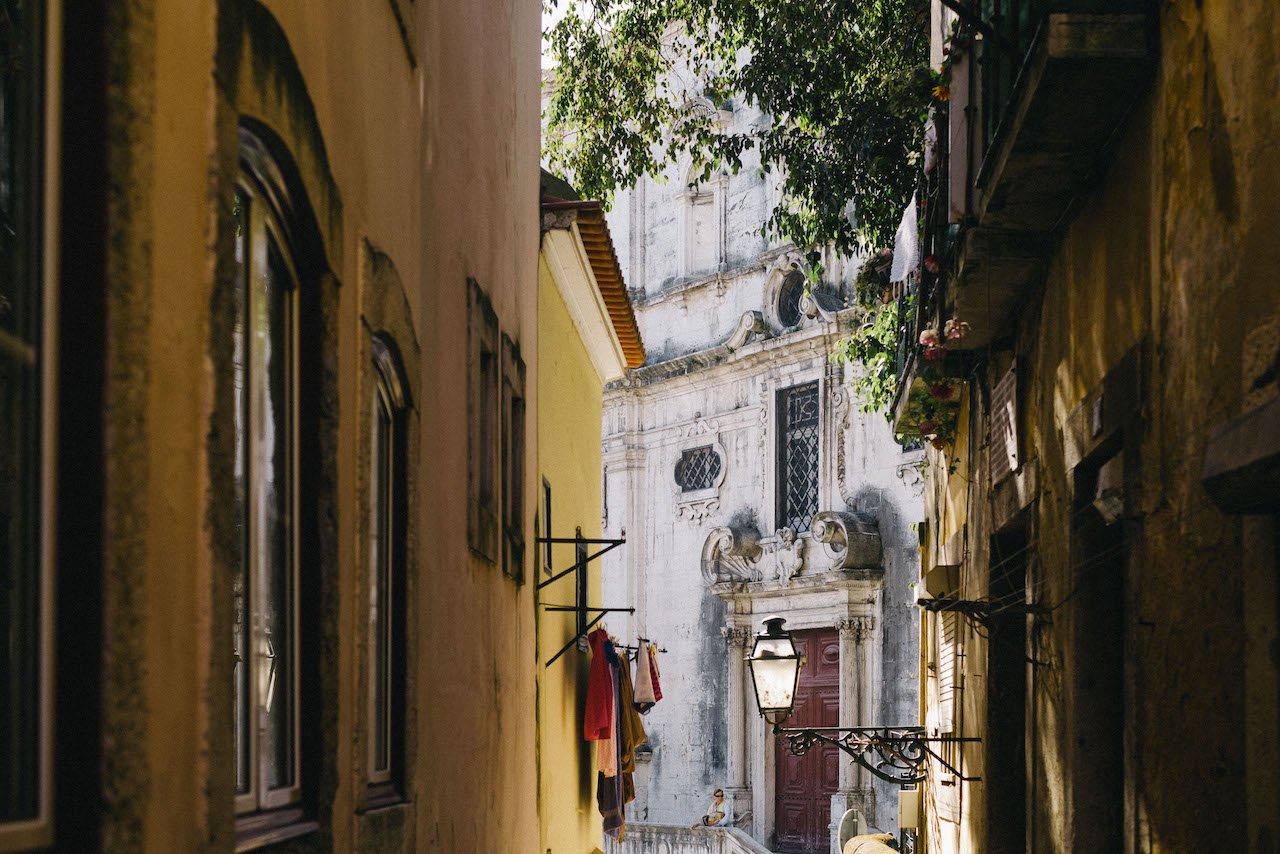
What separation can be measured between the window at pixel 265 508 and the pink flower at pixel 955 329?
4.86 metres

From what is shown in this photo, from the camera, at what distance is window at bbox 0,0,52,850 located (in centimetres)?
262

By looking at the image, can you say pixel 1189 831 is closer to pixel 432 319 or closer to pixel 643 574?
pixel 432 319

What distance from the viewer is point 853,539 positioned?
80.6 ft

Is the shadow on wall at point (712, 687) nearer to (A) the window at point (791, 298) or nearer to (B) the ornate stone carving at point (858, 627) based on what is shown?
(B) the ornate stone carving at point (858, 627)

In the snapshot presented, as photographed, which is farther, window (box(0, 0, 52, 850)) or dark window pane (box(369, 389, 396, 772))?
dark window pane (box(369, 389, 396, 772))

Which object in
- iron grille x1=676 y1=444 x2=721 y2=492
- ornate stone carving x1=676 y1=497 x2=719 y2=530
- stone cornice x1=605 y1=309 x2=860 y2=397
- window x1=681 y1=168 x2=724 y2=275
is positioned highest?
window x1=681 y1=168 x2=724 y2=275

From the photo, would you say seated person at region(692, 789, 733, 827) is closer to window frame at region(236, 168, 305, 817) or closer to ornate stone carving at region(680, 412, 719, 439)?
ornate stone carving at region(680, 412, 719, 439)

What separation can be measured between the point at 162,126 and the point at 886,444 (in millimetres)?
21992

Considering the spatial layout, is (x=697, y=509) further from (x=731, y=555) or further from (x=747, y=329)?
(x=747, y=329)

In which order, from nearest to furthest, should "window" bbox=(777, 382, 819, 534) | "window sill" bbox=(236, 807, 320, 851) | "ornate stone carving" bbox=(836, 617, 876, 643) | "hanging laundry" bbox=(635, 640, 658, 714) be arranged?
"window sill" bbox=(236, 807, 320, 851) → "hanging laundry" bbox=(635, 640, 658, 714) → "ornate stone carving" bbox=(836, 617, 876, 643) → "window" bbox=(777, 382, 819, 534)

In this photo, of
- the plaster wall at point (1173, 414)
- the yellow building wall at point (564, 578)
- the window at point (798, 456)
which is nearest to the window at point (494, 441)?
the yellow building wall at point (564, 578)

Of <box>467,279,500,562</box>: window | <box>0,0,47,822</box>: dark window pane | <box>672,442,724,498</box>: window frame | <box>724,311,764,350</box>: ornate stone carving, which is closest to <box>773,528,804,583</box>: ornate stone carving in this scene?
<box>672,442,724,498</box>: window frame

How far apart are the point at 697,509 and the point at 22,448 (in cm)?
2574

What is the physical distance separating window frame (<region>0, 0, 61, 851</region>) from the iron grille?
2535cm
